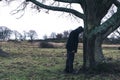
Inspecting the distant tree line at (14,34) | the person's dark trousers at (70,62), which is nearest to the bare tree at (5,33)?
the distant tree line at (14,34)

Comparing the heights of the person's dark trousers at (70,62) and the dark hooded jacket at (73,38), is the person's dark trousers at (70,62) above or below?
below

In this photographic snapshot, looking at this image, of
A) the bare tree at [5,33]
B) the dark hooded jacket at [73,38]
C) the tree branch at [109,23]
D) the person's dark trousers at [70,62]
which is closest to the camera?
the tree branch at [109,23]

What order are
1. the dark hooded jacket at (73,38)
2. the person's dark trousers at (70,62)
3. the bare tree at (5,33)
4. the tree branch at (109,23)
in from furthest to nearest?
1. the bare tree at (5,33)
2. the person's dark trousers at (70,62)
3. the dark hooded jacket at (73,38)
4. the tree branch at (109,23)

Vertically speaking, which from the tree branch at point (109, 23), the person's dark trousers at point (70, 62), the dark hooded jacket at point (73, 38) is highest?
the tree branch at point (109, 23)

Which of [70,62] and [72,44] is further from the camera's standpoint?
[70,62]

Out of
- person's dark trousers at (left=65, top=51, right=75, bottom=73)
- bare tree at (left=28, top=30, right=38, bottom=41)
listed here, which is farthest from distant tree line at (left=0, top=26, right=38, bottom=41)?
person's dark trousers at (left=65, top=51, right=75, bottom=73)

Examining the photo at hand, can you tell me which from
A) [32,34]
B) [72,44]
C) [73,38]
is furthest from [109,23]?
[32,34]

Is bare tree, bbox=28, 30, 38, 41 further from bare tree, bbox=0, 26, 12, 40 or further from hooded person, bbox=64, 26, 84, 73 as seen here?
hooded person, bbox=64, 26, 84, 73

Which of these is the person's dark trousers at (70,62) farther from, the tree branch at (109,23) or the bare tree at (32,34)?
the bare tree at (32,34)

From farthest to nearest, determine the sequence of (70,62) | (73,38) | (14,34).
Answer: (14,34)
(70,62)
(73,38)

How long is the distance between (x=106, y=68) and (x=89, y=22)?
2.18 metres

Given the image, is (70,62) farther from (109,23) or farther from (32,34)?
(32,34)

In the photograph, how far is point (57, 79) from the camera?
1528 cm

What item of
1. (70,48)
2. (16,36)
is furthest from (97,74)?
(16,36)
